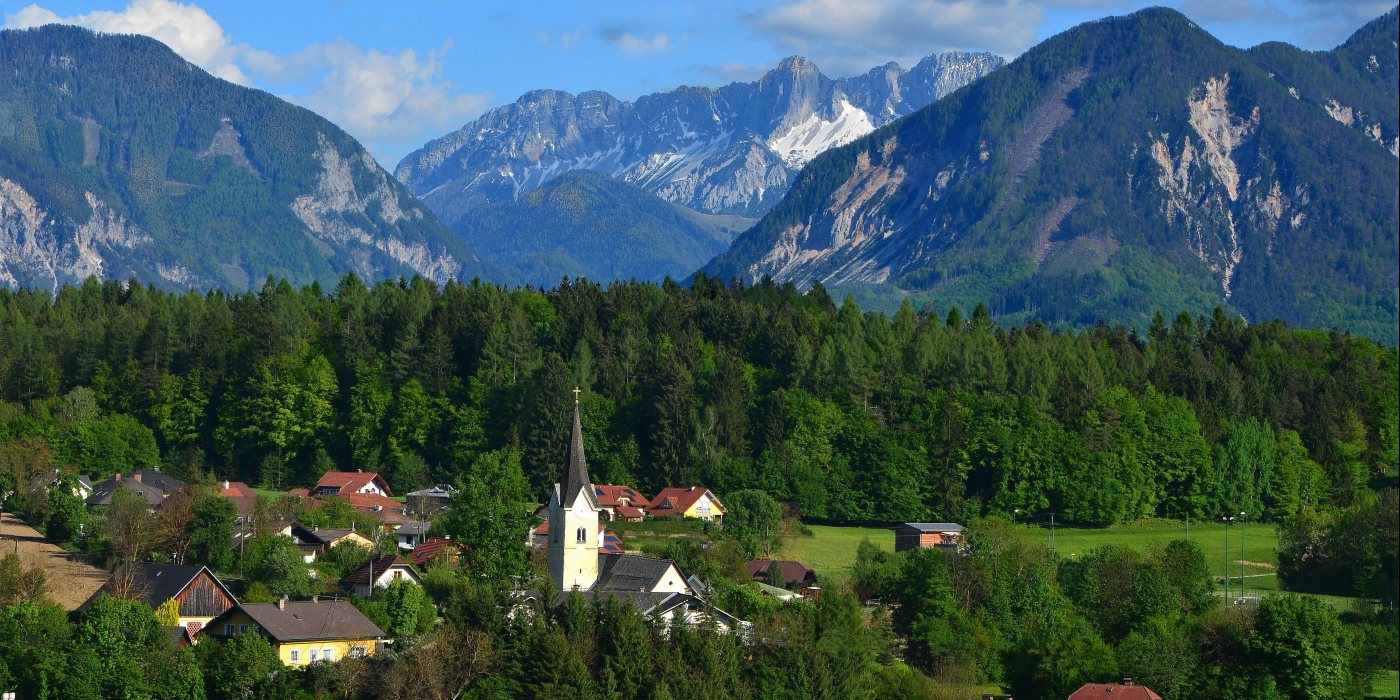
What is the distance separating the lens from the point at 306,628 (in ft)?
242

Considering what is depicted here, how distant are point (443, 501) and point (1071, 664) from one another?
50.2 m

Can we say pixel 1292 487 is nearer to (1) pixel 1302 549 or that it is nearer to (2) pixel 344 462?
(1) pixel 1302 549

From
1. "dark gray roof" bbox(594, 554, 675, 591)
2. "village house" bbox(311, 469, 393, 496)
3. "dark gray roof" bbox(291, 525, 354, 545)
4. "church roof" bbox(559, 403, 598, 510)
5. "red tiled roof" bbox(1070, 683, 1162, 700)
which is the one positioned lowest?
"red tiled roof" bbox(1070, 683, 1162, 700)

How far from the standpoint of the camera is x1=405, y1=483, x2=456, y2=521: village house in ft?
Answer: 357

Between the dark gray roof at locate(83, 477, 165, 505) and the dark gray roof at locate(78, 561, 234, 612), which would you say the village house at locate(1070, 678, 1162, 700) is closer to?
the dark gray roof at locate(78, 561, 234, 612)

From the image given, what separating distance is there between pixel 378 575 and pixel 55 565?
14812 millimetres

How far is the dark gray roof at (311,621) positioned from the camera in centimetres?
7312

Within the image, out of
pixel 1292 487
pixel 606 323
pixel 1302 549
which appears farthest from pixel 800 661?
pixel 606 323

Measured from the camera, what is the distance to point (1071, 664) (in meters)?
70.5

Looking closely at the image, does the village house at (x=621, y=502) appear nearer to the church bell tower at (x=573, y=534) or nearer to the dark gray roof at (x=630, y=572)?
the dark gray roof at (x=630, y=572)

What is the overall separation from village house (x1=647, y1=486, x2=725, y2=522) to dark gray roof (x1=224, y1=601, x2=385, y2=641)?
3512 cm

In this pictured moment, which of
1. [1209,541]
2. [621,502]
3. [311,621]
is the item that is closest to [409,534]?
[621,502]

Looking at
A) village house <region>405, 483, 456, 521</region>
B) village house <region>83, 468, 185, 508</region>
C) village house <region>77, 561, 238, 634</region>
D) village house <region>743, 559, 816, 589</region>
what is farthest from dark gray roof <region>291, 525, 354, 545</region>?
village house <region>743, 559, 816, 589</region>

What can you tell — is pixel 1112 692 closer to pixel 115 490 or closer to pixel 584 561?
pixel 584 561
